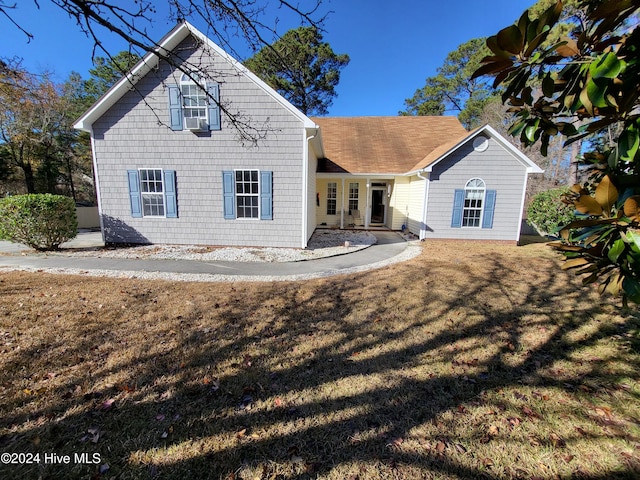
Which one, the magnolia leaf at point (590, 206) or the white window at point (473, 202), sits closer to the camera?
the magnolia leaf at point (590, 206)

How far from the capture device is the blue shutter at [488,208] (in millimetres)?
10602

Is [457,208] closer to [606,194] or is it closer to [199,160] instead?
[199,160]

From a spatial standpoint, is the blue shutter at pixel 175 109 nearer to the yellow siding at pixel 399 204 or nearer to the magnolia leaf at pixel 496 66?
the magnolia leaf at pixel 496 66

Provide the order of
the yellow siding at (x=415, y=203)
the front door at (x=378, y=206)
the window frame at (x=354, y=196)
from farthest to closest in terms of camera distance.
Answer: the front door at (x=378, y=206)
the window frame at (x=354, y=196)
the yellow siding at (x=415, y=203)

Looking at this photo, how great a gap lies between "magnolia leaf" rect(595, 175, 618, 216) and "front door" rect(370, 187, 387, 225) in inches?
520

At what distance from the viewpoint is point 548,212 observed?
36.4 feet

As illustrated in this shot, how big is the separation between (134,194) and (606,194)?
11255 millimetres

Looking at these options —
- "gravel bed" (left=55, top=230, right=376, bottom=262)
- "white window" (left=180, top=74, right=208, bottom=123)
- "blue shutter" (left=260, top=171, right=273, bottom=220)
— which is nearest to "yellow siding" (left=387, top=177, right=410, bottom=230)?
"gravel bed" (left=55, top=230, right=376, bottom=262)

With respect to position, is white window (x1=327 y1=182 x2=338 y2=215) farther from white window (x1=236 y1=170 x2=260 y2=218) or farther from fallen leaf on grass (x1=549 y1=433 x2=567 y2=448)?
fallen leaf on grass (x1=549 y1=433 x2=567 y2=448)

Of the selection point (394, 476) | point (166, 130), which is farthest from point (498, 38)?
point (166, 130)

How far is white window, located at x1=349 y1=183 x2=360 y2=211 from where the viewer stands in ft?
46.4

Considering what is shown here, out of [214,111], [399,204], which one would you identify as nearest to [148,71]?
[214,111]

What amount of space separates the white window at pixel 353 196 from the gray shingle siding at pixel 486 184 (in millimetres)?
4259

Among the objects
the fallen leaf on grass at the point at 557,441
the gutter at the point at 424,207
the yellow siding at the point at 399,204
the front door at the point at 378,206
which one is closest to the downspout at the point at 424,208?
the gutter at the point at 424,207
